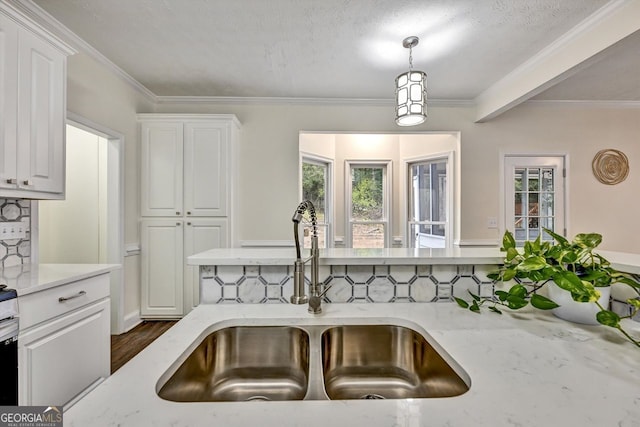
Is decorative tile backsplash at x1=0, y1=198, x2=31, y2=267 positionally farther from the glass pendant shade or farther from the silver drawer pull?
the glass pendant shade

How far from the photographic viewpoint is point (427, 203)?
432cm

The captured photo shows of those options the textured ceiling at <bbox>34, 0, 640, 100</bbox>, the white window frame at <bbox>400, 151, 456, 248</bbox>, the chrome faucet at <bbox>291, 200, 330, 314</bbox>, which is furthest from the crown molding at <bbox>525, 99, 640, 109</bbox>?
the chrome faucet at <bbox>291, 200, 330, 314</bbox>

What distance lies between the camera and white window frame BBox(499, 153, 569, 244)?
→ 3678 millimetres

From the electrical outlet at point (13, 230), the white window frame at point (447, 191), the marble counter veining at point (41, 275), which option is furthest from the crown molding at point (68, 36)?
the white window frame at point (447, 191)

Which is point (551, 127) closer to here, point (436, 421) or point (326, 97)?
point (326, 97)

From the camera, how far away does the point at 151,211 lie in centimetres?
319

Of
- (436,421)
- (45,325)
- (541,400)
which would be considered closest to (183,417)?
(436,421)

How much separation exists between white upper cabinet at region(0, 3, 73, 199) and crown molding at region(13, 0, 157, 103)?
17.8 inches

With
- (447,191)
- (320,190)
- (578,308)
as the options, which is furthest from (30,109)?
(447,191)

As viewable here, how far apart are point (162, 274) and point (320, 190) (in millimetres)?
2356

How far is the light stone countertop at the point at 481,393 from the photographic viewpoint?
50 centimetres

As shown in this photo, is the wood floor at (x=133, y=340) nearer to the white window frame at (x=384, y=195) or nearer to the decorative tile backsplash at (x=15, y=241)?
the decorative tile backsplash at (x=15, y=241)

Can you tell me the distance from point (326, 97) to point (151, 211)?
2.30m

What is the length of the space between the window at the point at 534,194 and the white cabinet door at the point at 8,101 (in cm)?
440
